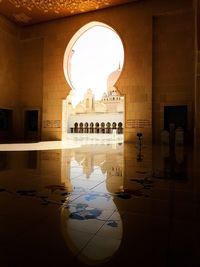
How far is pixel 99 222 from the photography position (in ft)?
3.99

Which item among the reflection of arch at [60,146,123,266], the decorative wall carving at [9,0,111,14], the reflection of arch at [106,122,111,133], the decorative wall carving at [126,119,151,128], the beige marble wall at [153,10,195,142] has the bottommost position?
the reflection of arch at [60,146,123,266]

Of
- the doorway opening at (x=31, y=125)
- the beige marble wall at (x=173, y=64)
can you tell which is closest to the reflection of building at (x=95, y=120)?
the doorway opening at (x=31, y=125)

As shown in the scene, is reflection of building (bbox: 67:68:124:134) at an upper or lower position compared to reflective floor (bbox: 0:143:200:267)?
upper

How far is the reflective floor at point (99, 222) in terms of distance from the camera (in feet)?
2.93

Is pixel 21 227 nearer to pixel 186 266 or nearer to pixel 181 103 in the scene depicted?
pixel 186 266

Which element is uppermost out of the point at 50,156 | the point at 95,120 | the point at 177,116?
the point at 95,120

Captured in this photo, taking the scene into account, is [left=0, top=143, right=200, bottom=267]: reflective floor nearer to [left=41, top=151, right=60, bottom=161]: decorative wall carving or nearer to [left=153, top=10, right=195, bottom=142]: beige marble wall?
[left=41, top=151, right=60, bottom=161]: decorative wall carving

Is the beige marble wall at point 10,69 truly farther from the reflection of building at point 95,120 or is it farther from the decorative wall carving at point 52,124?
the reflection of building at point 95,120

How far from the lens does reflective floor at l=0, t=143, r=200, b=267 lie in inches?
35.2

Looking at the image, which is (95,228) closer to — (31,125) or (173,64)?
(173,64)

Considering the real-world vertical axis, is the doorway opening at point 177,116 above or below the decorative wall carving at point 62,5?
below

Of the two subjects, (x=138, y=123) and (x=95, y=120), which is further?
(x=95, y=120)

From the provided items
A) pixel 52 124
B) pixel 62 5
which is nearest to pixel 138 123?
pixel 52 124

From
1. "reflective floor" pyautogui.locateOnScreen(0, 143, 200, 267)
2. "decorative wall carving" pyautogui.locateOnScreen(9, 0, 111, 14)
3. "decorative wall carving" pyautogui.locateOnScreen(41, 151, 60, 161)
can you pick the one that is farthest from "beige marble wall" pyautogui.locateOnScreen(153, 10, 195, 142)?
"reflective floor" pyautogui.locateOnScreen(0, 143, 200, 267)
